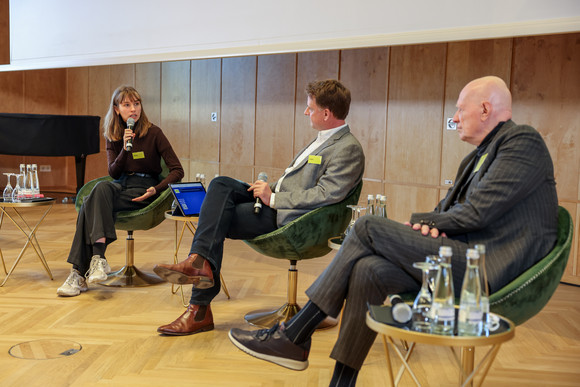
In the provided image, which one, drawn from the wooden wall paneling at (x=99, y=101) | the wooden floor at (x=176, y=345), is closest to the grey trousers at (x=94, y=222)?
the wooden floor at (x=176, y=345)

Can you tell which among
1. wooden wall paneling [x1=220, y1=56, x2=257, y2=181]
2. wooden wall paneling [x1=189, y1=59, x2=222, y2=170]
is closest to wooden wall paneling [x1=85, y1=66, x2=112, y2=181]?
wooden wall paneling [x1=189, y1=59, x2=222, y2=170]

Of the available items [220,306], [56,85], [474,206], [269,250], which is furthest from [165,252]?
[56,85]

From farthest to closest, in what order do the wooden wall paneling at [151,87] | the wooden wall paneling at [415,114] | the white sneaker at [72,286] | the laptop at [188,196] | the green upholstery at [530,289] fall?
the wooden wall paneling at [151,87]
the wooden wall paneling at [415,114]
the white sneaker at [72,286]
the laptop at [188,196]
the green upholstery at [530,289]

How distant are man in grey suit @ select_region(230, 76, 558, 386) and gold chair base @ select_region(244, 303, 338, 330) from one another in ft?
4.16

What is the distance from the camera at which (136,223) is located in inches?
172

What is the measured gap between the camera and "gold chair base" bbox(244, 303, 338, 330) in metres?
3.65

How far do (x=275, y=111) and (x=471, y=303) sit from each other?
5663 millimetres

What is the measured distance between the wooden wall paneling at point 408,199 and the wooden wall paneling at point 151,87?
3.98m

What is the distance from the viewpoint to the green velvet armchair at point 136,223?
432 cm

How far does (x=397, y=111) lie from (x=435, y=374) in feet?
11.7

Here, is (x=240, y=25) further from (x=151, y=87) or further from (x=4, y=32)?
(x=4, y=32)

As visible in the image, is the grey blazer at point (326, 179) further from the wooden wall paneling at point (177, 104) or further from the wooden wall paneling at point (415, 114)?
the wooden wall paneling at point (177, 104)

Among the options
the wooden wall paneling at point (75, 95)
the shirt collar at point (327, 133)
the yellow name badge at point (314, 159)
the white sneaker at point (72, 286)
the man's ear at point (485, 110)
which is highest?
the wooden wall paneling at point (75, 95)

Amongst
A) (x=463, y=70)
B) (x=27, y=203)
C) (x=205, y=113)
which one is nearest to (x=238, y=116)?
(x=205, y=113)
